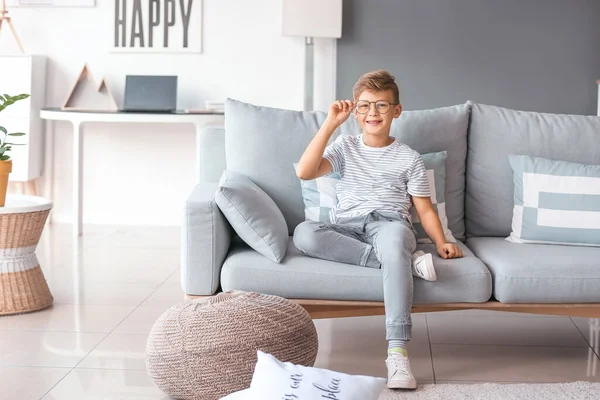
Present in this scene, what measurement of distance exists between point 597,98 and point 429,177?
270 centimetres

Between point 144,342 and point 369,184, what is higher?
point 369,184

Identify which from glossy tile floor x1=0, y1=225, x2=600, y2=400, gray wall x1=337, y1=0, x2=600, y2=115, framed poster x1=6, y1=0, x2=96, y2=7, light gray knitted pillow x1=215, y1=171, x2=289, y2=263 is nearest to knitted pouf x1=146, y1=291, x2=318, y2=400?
glossy tile floor x1=0, y1=225, x2=600, y2=400

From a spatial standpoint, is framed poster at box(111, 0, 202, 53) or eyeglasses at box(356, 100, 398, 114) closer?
eyeglasses at box(356, 100, 398, 114)

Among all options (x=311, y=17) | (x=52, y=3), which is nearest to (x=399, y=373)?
(x=311, y=17)

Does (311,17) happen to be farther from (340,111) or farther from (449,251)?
(449,251)

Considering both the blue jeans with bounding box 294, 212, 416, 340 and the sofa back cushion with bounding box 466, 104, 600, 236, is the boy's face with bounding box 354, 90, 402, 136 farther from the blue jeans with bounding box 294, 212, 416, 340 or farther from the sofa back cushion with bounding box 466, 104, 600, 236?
the sofa back cushion with bounding box 466, 104, 600, 236

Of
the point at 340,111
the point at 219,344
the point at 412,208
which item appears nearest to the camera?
the point at 219,344

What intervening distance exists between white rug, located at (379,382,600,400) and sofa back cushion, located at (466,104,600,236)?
81 cm

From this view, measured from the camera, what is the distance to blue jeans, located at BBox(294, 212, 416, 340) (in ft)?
8.57

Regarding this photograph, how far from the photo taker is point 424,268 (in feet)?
8.74

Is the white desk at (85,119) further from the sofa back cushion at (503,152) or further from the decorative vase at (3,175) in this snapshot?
the sofa back cushion at (503,152)

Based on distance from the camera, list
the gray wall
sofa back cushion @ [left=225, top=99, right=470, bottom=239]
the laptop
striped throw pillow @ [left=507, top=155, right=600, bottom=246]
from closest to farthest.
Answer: striped throw pillow @ [left=507, top=155, right=600, bottom=246], sofa back cushion @ [left=225, top=99, right=470, bottom=239], the laptop, the gray wall

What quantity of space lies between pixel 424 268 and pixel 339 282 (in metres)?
0.27

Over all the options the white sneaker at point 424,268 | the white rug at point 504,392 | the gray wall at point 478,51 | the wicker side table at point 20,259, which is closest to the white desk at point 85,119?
the gray wall at point 478,51
